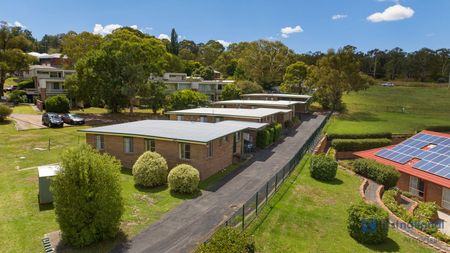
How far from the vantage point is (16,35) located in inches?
2975

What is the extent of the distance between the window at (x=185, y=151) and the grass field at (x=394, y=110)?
92.0ft

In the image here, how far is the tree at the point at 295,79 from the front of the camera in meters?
80.9

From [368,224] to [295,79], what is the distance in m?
67.1

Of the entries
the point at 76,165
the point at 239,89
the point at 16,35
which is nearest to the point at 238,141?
the point at 76,165

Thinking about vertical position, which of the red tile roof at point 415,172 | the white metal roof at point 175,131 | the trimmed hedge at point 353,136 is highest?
the white metal roof at point 175,131

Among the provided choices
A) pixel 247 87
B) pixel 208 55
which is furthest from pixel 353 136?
pixel 208 55

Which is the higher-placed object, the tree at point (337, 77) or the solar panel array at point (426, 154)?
the tree at point (337, 77)

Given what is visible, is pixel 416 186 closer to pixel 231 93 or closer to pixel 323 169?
pixel 323 169

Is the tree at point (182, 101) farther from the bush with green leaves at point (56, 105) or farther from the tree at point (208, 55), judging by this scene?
the tree at point (208, 55)

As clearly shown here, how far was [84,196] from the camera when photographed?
1451cm

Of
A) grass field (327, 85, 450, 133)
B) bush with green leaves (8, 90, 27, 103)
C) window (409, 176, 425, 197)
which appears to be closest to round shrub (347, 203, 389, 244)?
window (409, 176, 425, 197)

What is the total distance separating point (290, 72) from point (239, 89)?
16.7 metres

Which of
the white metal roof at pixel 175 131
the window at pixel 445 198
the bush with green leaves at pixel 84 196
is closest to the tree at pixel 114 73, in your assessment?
the white metal roof at pixel 175 131

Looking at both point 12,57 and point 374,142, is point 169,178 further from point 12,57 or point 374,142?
point 12,57
